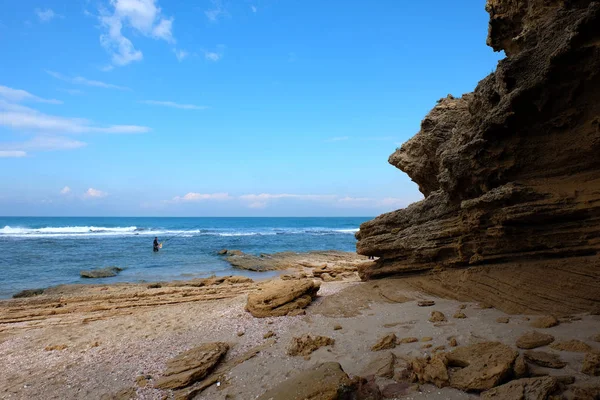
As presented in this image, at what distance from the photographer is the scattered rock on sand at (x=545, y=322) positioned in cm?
605

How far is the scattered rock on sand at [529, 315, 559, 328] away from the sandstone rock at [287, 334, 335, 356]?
3478 mm

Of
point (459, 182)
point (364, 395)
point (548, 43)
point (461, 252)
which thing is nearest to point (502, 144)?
point (459, 182)

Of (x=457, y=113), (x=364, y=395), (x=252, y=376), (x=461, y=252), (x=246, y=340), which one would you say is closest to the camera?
(x=364, y=395)

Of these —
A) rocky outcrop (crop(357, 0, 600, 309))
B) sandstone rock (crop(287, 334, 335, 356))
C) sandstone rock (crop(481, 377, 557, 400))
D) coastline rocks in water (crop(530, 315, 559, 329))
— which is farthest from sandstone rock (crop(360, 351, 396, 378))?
rocky outcrop (crop(357, 0, 600, 309))

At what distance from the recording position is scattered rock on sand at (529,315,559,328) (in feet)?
19.9

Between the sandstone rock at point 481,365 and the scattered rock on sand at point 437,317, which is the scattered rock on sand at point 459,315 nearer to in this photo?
the scattered rock on sand at point 437,317

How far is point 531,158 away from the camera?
7719 mm

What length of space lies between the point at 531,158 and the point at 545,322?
3418 millimetres

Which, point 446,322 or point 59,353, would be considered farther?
point 59,353

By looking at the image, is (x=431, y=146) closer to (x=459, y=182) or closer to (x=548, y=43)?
(x=459, y=182)

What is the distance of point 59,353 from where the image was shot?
7918 mm

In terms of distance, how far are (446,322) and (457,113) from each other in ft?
22.2

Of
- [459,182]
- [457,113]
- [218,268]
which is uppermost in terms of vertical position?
[457,113]

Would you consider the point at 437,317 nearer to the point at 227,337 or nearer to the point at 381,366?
the point at 381,366
